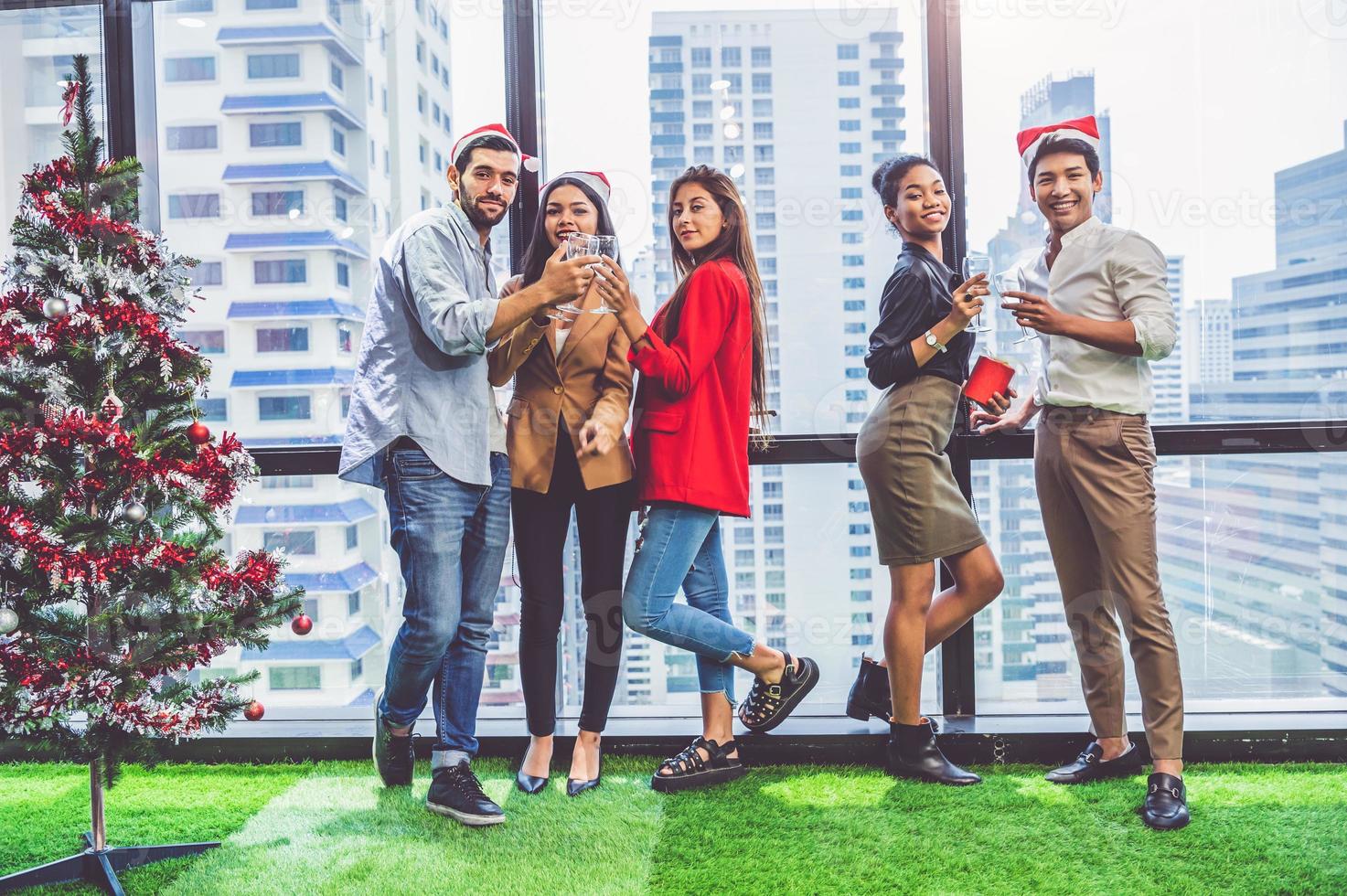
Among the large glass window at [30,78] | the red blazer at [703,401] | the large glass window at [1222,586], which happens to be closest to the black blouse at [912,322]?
the red blazer at [703,401]

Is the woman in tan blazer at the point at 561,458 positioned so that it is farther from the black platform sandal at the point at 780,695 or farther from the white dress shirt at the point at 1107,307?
the white dress shirt at the point at 1107,307

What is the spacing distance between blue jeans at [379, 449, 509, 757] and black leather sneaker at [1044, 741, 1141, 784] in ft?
5.05

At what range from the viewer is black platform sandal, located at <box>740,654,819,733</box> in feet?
8.25

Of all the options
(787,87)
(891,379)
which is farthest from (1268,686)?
(787,87)

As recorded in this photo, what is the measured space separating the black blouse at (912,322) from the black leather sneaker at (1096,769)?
3.45 ft

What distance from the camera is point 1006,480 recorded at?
112 inches

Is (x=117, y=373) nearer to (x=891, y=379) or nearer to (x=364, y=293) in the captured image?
(x=364, y=293)

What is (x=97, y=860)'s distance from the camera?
2.08 meters

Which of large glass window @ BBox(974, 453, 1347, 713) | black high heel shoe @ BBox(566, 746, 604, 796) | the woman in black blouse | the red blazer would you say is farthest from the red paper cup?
black high heel shoe @ BBox(566, 746, 604, 796)

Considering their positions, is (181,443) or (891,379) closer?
(181,443)

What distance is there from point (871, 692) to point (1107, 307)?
46.7 inches

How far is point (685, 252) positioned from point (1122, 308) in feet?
3.62

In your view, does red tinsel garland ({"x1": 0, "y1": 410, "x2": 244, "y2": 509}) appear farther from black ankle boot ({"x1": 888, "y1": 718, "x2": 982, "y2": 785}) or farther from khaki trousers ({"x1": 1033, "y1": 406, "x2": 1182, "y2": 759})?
khaki trousers ({"x1": 1033, "y1": 406, "x2": 1182, "y2": 759})

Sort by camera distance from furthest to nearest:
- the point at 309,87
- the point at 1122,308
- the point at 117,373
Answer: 1. the point at 309,87
2. the point at 1122,308
3. the point at 117,373
